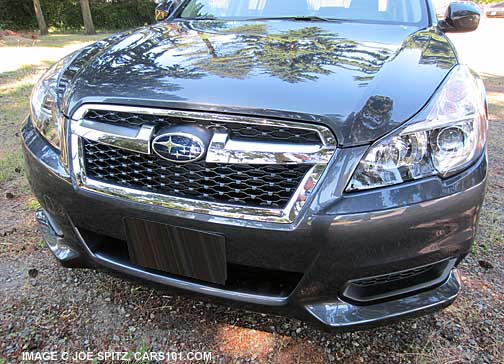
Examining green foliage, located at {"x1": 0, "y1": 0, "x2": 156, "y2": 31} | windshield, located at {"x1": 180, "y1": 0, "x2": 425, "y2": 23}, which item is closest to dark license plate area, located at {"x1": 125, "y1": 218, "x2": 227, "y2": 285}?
windshield, located at {"x1": 180, "y1": 0, "x2": 425, "y2": 23}

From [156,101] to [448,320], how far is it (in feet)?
4.93

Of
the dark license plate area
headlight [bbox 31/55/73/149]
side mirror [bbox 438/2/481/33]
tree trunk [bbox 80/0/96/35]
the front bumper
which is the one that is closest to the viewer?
the front bumper

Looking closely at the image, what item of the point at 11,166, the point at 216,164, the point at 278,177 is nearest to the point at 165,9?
the point at 11,166

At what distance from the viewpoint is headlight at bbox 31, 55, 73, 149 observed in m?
1.57

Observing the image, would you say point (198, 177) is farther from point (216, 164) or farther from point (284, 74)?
point (284, 74)

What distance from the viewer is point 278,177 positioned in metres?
1.26

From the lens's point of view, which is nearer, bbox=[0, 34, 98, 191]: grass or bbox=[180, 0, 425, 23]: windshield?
bbox=[180, 0, 425, 23]: windshield

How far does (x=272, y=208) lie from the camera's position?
4.11ft

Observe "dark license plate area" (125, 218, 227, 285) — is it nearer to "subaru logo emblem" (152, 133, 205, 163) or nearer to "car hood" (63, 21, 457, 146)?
"subaru logo emblem" (152, 133, 205, 163)

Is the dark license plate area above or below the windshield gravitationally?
below

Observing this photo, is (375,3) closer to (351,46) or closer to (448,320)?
(351,46)

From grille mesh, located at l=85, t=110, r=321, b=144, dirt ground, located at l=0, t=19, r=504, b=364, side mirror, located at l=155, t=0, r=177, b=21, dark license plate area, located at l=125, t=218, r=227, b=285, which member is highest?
side mirror, located at l=155, t=0, r=177, b=21

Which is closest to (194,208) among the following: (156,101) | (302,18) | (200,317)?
(156,101)

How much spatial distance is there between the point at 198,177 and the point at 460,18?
88.1 inches
